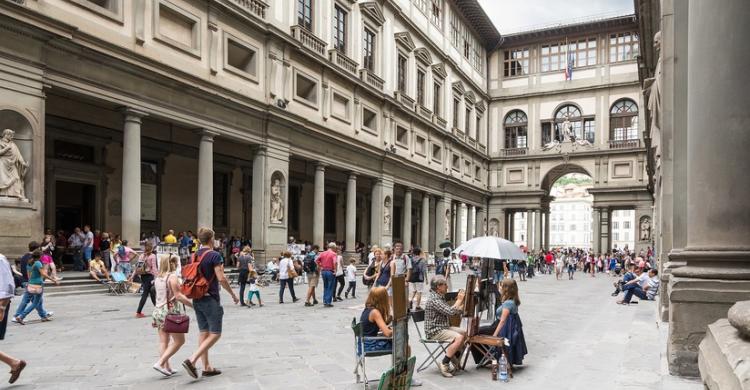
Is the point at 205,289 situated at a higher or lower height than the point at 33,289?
higher

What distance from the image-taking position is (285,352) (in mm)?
8141

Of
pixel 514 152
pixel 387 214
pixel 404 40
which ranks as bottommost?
pixel 387 214

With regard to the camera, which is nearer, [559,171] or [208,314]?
[208,314]

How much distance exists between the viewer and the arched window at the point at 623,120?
45.2 metres

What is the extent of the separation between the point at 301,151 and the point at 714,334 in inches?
848

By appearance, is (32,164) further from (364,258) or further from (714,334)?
(364,258)

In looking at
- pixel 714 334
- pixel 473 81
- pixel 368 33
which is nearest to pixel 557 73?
pixel 473 81

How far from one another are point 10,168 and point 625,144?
42.5 meters

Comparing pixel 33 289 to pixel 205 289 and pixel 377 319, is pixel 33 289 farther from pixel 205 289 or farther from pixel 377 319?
pixel 377 319

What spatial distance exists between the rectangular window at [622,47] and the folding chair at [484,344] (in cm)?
4359

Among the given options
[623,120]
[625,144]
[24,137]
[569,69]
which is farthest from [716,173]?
[569,69]

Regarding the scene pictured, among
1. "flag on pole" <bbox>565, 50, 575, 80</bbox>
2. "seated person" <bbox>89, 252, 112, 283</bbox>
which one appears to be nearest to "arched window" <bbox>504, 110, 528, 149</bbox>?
"flag on pole" <bbox>565, 50, 575, 80</bbox>

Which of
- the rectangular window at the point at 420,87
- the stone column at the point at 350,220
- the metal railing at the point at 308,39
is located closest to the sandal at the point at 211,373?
the metal railing at the point at 308,39

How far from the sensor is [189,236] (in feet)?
63.9
